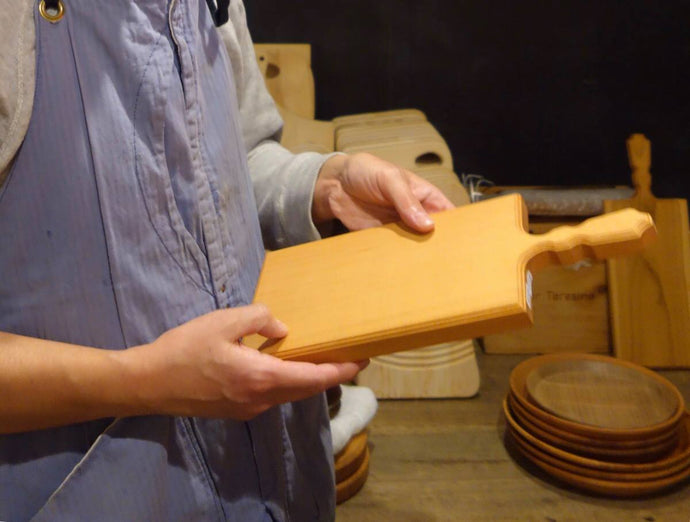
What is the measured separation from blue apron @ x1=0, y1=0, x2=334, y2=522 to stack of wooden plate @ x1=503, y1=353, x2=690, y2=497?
3.01 feet

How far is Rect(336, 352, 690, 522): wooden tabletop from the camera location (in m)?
1.34

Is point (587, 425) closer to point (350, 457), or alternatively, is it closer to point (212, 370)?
point (350, 457)

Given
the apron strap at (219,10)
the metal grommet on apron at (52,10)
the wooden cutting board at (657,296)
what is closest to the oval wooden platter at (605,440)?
the wooden cutting board at (657,296)

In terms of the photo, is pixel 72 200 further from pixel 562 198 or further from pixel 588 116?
pixel 588 116

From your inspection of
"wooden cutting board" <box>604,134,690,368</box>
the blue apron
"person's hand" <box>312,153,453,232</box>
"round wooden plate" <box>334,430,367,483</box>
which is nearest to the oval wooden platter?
"round wooden plate" <box>334,430,367,483</box>

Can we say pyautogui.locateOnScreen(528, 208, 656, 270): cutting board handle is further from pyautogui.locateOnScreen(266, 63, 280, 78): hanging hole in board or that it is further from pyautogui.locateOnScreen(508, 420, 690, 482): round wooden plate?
pyautogui.locateOnScreen(266, 63, 280, 78): hanging hole in board

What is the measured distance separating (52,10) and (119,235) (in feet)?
0.61

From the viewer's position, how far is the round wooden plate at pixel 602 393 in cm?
140

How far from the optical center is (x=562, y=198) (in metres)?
1.91

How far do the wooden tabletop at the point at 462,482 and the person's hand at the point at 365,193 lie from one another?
2.59 feet

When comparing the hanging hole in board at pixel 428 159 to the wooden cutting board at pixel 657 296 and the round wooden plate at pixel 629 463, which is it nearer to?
the wooden cutting board at pixel 657 296

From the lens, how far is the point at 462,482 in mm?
1441

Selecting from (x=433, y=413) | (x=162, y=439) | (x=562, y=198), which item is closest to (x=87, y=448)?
(x=162, y=439)

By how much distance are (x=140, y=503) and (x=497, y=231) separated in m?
0.42
